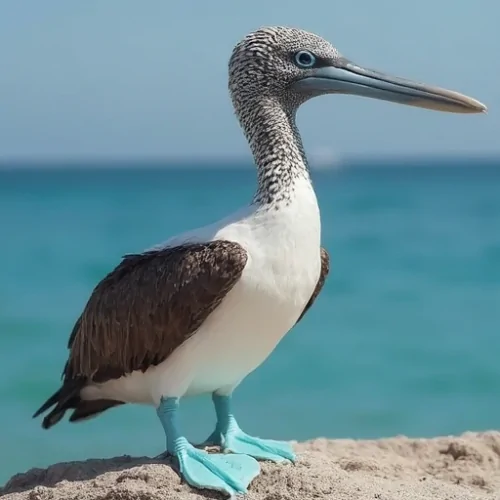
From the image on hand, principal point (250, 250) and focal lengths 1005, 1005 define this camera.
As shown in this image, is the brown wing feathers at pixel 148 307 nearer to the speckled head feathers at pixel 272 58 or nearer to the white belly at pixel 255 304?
the white belly at pixel 255 304

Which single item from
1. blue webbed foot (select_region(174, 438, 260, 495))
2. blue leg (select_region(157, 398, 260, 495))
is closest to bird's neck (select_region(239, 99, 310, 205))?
A: blue leg (select_region(157, 398, 260, 495))

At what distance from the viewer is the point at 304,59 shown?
5098 millimetres

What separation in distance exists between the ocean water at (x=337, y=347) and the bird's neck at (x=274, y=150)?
6.68m

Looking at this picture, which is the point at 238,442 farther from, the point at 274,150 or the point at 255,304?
the point at 274,150

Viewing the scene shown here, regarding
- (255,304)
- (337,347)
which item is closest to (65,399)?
(255,304)

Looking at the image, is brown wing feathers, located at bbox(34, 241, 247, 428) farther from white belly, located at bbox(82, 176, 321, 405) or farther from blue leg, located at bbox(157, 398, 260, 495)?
blue leg, located at bbox(157, 398, 260, 495)

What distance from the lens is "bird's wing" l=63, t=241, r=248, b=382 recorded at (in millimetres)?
4695

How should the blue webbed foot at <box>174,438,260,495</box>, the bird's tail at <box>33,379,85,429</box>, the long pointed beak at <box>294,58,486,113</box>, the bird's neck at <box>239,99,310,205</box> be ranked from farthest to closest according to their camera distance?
1. the bird's tail at <box>33,379,85,429</box>
2. the long pointed beak at <box>294,58,486,113</box>
3. the bird's neck at <box>239,99,310,205</box>
4. the blue webbed foot at <box>174,438,260,495</box>

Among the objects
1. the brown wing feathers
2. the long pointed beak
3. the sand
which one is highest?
the long pointed beak

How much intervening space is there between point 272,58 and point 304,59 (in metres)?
0.17

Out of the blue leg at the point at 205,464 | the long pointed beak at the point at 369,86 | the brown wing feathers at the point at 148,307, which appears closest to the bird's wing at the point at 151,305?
the brown wing feathers at the point at 148,307

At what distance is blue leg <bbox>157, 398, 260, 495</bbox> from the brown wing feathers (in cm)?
30

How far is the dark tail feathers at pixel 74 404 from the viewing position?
554cm

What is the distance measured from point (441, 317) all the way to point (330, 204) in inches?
1334
